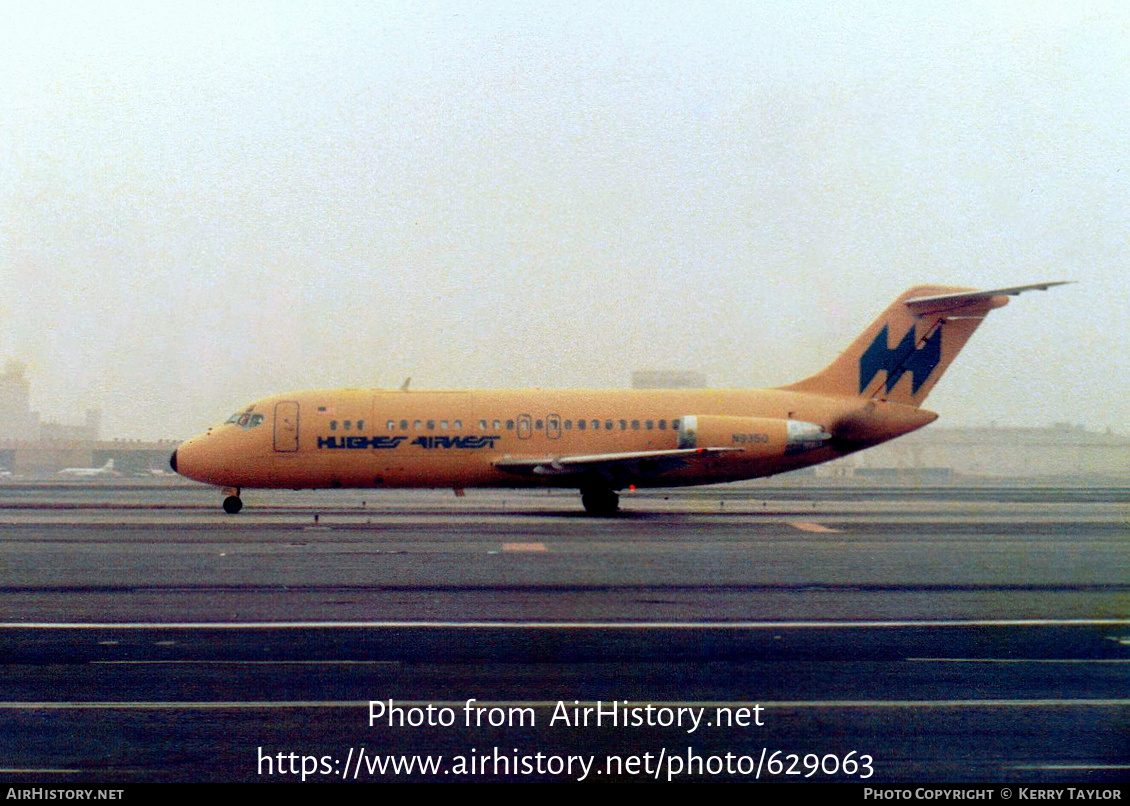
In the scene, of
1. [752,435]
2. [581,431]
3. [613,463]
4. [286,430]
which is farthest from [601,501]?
[286,430]

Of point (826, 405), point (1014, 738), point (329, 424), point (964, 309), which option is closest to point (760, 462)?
point (826, 405)

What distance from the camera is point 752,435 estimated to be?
104ft

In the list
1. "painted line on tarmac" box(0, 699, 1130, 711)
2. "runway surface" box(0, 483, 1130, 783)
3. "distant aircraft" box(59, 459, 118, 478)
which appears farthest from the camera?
"distant aircraft" box(59, 459, 118, 478)

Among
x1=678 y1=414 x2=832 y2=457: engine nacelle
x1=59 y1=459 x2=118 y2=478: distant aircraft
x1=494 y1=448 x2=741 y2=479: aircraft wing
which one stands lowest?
x1=59 y1=459 x2=118 y2=478: distant aircraft

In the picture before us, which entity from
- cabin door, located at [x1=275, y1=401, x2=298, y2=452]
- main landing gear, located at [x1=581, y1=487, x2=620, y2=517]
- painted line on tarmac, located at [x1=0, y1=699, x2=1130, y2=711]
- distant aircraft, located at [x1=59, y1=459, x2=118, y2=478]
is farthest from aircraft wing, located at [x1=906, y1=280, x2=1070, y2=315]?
distant aircraft, located at [x1=59, y1=459, x2=118, y2=478]

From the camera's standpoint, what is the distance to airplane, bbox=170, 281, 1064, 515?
31.4 meters

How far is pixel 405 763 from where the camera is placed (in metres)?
6.75

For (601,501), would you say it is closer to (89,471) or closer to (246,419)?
(246,419)

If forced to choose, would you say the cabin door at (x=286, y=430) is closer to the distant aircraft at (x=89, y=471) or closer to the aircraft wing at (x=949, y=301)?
the aircraft wing at (x=949, y=301)

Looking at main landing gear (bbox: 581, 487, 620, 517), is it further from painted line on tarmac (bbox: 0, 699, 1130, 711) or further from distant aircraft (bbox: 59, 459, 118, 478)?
distant aircraft (bbox: 59, 459, 118, 478)

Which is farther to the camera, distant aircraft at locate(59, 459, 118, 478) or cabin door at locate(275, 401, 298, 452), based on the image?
distant aircraft at locate(59, 459, 118, 478)

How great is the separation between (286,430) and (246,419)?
142 cm

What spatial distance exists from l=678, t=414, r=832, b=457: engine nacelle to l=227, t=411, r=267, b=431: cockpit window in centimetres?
1354

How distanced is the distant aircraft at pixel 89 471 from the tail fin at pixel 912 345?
66793 mm
